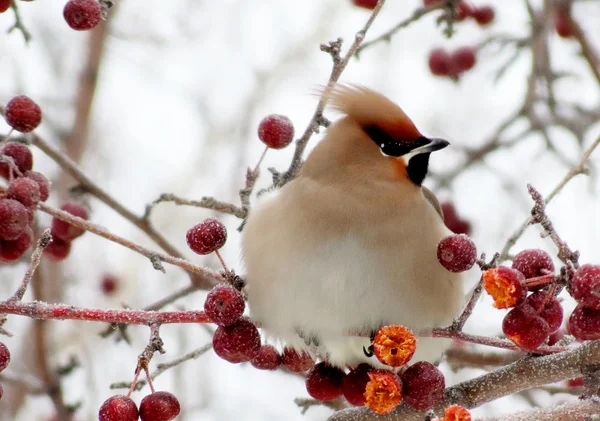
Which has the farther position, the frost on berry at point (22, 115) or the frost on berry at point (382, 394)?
the frost on berry at point (22, 115)

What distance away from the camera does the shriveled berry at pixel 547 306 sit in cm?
165

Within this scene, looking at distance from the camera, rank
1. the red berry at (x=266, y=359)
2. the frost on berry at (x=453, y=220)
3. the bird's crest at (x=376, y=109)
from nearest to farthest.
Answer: the red berry at (x=266, y=359) → the bird's crest at (x=376, y=109) → the frost on berry at (x=453, y=220)

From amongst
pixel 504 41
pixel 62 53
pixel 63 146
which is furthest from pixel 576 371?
pixel 62 53

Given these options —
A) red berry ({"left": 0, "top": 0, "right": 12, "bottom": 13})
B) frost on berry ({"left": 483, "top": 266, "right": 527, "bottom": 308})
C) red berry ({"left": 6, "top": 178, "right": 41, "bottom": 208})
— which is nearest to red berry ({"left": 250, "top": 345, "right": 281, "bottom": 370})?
red berry ({"left": 6, "top": 178, "right": 41, "bottom": 208})

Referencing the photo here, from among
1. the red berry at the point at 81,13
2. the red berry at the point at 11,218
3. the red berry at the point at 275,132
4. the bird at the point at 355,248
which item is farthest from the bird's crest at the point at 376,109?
the red berry at the point at 11,218

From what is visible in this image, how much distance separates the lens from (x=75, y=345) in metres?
5.37

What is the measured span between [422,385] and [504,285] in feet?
1.15

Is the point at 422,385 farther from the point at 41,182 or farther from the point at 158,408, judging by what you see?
the point at 41,182

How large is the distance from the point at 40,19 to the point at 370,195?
4869 mm

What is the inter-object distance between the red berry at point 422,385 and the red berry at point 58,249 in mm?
1236

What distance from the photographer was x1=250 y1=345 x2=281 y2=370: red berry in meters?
2.26

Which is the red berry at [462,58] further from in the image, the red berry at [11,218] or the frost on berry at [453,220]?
the red berry at [11,218]

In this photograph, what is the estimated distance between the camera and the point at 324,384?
2.29m

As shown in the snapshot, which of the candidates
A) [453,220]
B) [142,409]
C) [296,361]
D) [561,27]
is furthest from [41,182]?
[561,27]
